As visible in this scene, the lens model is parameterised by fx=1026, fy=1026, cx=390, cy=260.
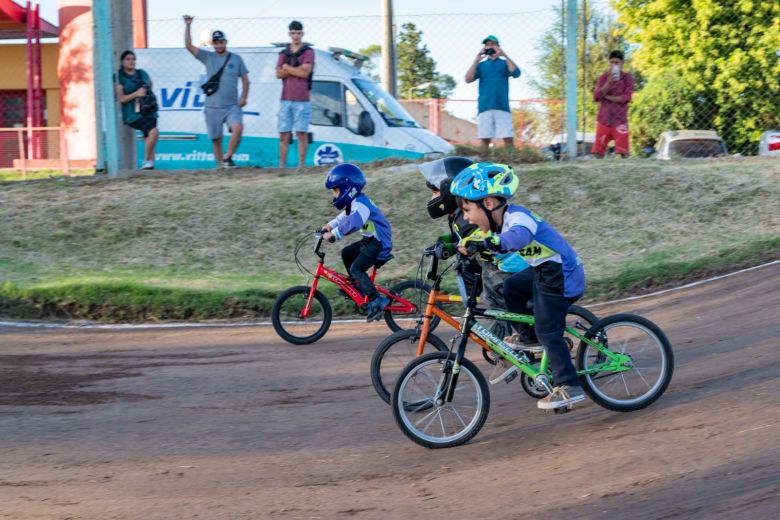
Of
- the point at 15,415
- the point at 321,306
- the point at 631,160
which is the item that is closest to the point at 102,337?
the point at 321,306

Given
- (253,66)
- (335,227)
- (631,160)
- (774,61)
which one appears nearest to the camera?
(335,227)

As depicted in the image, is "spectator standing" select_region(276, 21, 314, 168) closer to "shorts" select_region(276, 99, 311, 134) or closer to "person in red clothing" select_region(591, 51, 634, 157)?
"shorts" select_region(276, 99, 311, 134)

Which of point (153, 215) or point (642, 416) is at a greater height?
point (153, 215)

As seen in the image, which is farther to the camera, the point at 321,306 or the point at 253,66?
the point at 253,66

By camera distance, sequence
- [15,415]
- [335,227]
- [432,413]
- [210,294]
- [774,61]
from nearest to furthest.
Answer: [432,413] < [15,415] < [335,227] < [210,294] < [774,61]

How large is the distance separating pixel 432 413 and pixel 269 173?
10583 mm

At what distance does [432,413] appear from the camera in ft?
22.0

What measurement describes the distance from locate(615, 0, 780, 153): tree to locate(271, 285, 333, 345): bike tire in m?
12.3

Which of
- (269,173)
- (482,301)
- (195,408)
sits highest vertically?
(269,173)

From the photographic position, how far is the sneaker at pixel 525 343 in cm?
695

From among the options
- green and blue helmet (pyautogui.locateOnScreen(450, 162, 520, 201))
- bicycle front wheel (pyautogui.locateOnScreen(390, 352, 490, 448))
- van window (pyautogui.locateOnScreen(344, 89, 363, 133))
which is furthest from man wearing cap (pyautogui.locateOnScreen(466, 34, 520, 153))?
bicycle front wheel (pyautogui.locateOnScreen(390, 352, 490, 448))

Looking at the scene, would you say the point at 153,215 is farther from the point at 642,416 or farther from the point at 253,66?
the point at 642,416

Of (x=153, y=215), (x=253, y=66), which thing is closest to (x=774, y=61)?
(x=253, y=66)

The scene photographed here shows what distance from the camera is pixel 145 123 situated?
16.5 meters
